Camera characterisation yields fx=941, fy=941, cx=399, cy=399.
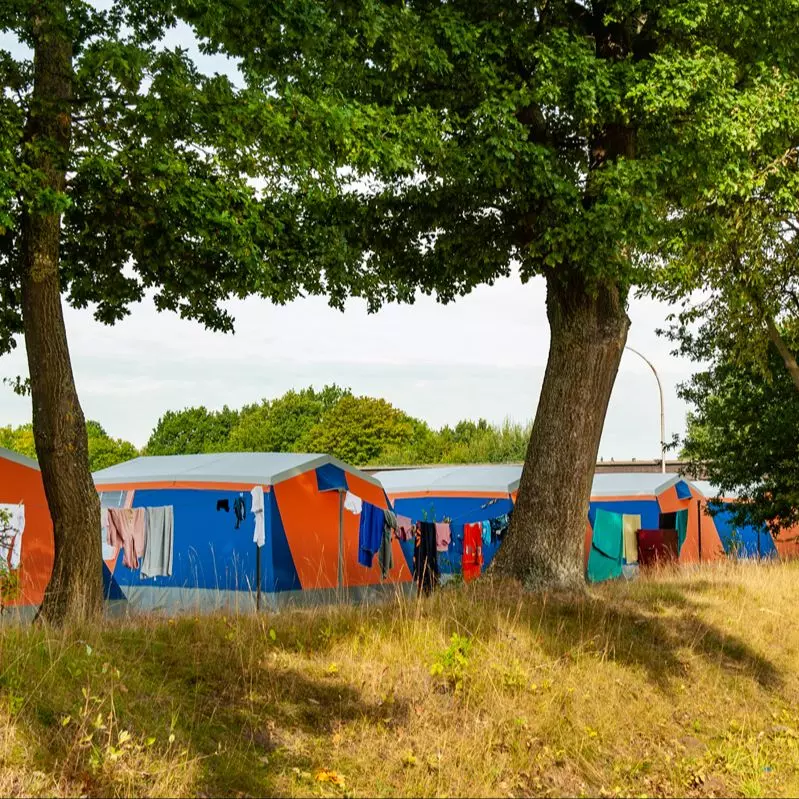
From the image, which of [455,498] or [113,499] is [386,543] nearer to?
[455,498]

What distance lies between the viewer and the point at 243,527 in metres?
16.6

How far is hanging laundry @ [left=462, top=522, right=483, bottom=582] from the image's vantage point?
757 inches

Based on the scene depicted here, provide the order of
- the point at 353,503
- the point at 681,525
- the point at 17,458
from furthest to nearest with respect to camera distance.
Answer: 1. the point at 681,525
2. the point at 353,503
3. the point at 17,458

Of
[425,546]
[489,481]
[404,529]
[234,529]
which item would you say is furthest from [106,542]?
[489,481]

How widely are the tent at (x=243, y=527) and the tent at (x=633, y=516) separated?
Result: 6732mm

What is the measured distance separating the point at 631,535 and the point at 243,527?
421 inches

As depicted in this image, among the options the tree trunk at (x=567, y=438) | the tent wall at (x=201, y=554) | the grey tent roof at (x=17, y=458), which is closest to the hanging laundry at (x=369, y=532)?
the tent wall at (x=201, y=554)

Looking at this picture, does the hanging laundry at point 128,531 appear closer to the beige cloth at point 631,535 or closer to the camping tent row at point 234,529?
the camping tent row at point 234,529

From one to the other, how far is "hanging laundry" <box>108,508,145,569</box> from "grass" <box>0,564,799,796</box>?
25.3 feet

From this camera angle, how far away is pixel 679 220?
13391 mm

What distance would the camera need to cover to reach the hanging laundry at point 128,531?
1598 cm

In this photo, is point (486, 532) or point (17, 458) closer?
point (17, 458)

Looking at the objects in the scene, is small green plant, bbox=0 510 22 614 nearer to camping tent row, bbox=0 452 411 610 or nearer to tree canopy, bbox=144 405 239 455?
camping tent row, bbox=0 452 411 610

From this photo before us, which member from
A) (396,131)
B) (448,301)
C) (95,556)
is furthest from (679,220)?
(95,556)
